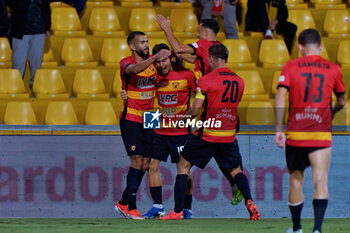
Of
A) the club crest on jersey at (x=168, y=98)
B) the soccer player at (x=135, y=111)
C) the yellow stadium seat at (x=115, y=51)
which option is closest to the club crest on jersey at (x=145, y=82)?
the soccer player at (x=135, y=111)

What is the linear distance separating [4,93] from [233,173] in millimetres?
4538

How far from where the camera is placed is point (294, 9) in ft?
46.7

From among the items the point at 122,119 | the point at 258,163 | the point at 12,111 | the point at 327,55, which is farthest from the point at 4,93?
the point at 327,55

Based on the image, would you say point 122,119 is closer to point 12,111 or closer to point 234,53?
point 12,111

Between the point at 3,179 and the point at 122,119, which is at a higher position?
the point at 122,119

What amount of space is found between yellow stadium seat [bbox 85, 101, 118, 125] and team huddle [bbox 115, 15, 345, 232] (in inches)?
68.6

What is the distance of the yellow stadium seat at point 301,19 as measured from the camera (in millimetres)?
13773

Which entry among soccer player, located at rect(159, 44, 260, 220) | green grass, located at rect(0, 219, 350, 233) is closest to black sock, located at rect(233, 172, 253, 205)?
soccer player, located at rect(159, 44, 260, 220)

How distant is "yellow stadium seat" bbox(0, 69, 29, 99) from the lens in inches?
481

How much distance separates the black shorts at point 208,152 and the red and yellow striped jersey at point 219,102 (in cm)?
8

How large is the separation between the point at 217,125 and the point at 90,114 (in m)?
3.22

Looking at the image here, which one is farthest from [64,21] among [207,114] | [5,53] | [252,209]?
[252,209]

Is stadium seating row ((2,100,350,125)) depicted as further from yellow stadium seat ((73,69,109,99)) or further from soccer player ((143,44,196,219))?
soccer player ((143,44,196,219))

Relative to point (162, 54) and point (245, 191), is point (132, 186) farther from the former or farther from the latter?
point (162, 54)
